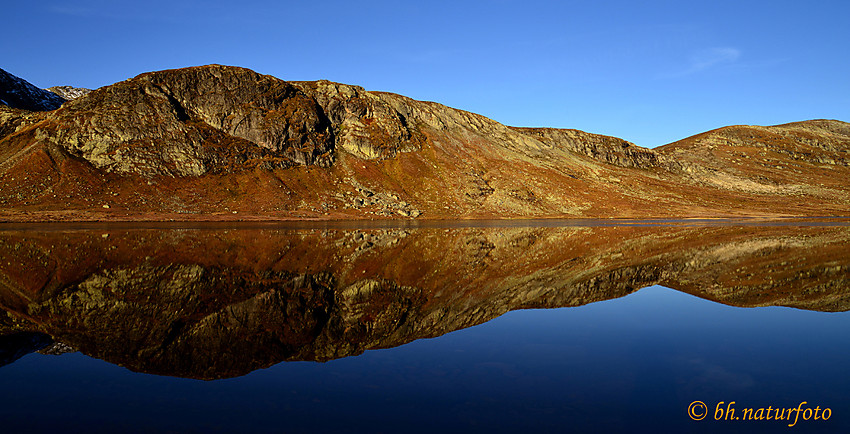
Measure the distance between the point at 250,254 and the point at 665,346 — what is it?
88.4 feet

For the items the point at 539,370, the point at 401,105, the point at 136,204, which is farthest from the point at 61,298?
the point at 401,105

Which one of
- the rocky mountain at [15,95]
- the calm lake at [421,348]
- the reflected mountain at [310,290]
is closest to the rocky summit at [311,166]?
the reflected mountain at [310,290]

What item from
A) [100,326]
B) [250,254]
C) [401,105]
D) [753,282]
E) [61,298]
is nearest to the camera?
[100,326]

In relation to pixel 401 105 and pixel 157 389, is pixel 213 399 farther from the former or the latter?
pixel 401 105

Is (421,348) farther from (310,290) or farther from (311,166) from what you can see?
(311,166)

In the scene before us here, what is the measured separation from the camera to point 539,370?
11.3 m

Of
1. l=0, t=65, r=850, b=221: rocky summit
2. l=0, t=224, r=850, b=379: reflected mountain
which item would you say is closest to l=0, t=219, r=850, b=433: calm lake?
l=0, t=224, r=850, b=379: reflected mountain

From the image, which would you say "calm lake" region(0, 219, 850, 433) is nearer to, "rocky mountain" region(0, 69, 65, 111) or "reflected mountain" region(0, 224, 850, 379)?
"reflected mountain" region(0, 224, 850, 379)

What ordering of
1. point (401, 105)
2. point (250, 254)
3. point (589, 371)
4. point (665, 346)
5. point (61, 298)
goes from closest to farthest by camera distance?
point (589, 371)
point (665, 346)
point (61, 298)
point (250, 254)
point (401, 105)

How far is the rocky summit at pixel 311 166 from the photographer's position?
9775cm

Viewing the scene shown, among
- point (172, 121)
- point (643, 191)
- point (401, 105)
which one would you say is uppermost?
point (401, 105)

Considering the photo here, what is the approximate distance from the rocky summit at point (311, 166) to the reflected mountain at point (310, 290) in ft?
214

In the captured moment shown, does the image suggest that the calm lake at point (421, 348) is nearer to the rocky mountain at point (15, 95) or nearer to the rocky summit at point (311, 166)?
the rocky summit at point (311, 166)

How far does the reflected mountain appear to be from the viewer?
13523 millimetres
